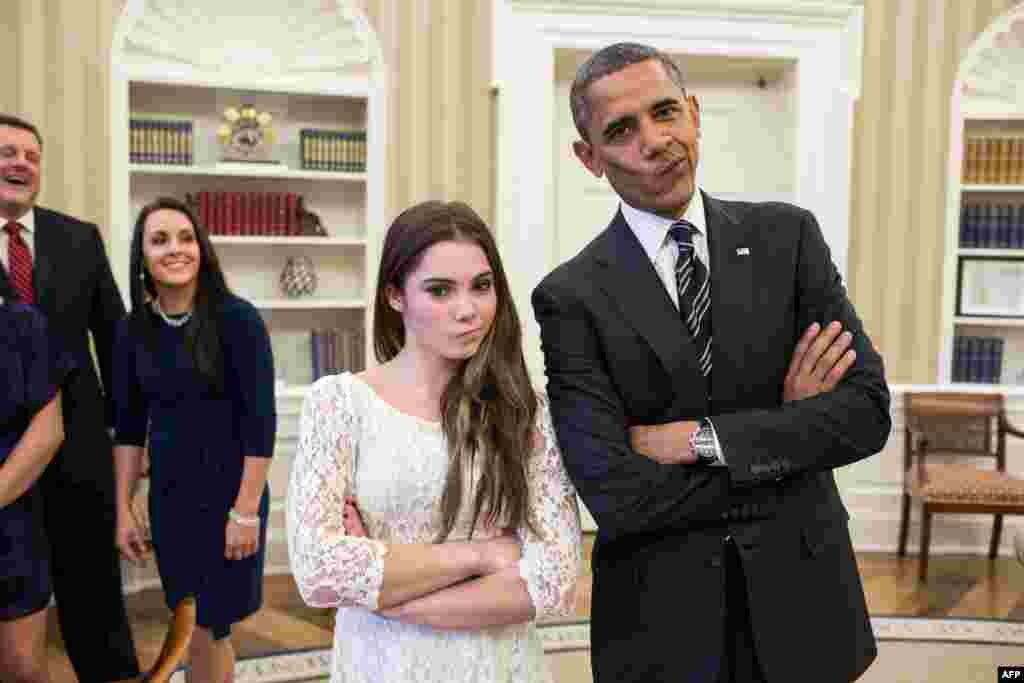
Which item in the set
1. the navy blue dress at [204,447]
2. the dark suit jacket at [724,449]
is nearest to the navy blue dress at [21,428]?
the navy blue dress at [204,447]

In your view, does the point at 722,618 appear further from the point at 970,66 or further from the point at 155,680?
the point at 970,66

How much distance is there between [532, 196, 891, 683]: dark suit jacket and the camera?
1.60 metres

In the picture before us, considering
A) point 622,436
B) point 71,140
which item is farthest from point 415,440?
point 71,140

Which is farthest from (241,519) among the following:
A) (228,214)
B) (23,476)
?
(228,214)

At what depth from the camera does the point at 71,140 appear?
4.59 m

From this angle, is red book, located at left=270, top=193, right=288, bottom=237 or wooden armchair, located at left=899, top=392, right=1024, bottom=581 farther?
red book, located at left=270, top=193, right=288, bottom=237

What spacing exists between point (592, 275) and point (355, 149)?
3.60 m

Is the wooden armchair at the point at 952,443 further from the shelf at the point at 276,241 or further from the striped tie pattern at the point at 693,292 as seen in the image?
the striped tie pattern at the point at 693,292

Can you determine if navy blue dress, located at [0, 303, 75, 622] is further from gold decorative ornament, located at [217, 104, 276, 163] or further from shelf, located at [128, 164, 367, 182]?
A: gold decorative ornament, located at [217, 104, 276, 163]

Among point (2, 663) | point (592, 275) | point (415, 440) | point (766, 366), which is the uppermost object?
point (592, 275)

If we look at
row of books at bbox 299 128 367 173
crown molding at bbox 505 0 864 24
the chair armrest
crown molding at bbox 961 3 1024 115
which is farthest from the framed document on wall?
row of books at bbox 299 128 367 173

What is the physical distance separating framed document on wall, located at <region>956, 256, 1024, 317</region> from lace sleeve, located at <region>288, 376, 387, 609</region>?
4715mm

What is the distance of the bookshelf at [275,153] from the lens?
4715 millimetres

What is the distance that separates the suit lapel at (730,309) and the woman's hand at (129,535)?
199 cm
